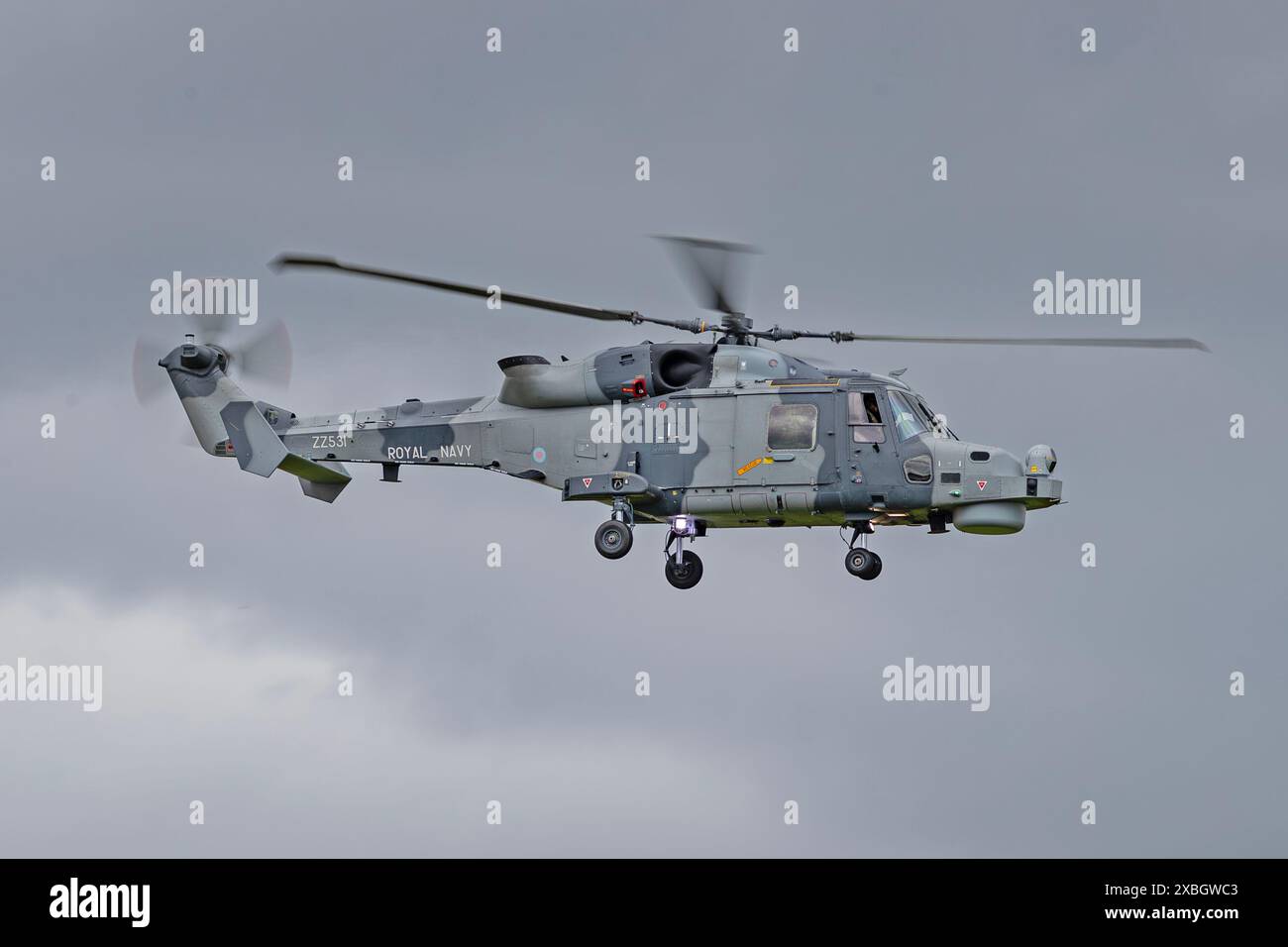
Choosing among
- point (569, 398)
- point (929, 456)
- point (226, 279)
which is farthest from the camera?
point (226, 279)

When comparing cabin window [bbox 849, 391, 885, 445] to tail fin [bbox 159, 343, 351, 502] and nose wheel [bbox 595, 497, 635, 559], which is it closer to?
nose wheel [bbox 595, 497, 635, 559]

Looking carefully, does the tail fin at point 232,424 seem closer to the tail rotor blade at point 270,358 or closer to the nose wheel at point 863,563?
the tail rotor blade at point 270,358

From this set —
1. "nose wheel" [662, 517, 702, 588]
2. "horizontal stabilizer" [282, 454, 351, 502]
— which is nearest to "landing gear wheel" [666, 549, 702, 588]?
"nose wheel" [662, 517, 702, 588]

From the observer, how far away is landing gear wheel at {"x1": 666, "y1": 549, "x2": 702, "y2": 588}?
133 ft

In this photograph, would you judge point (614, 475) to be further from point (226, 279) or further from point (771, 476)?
point (226, 279)

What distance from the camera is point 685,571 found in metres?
40.5

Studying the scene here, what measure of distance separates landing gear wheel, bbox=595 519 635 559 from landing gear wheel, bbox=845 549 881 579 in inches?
155

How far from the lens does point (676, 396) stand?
40.1m

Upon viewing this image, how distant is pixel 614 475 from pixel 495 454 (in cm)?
269

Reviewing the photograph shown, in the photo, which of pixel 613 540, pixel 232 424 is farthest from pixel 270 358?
pixel 613 540

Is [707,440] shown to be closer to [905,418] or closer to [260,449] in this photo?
[905,418]

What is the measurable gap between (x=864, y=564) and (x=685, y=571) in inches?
135

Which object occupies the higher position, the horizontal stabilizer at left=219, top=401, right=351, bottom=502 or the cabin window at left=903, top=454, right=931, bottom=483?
the horizontal stabilizer at left=219, top=401, right=351, bottom=502

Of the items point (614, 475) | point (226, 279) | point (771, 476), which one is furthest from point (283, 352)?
point (771, 476)
